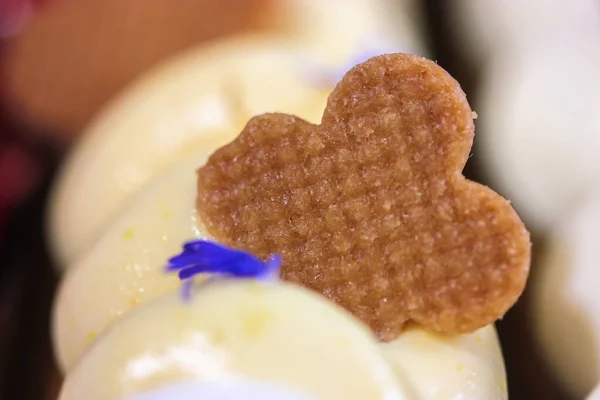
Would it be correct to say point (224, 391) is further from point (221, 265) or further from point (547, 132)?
point (547, 132)

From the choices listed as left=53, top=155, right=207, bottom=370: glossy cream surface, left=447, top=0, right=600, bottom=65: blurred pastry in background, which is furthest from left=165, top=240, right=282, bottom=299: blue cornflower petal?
left=447, top=0, right=600, bottom=65: blurred pastry in background

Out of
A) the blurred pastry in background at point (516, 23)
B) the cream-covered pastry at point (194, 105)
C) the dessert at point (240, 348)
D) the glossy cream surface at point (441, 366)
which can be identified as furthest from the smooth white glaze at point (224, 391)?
the blurred pastry in background at point (516, 23)

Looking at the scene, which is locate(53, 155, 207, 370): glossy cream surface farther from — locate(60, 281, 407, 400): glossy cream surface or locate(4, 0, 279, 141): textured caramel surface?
locate(4, 0, 279, 141): textured caramel surface

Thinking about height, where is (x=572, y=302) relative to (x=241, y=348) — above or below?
below

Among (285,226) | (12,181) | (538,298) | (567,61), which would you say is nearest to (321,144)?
(285,226)

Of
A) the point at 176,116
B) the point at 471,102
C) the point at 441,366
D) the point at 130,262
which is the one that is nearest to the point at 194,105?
the point at 176,116

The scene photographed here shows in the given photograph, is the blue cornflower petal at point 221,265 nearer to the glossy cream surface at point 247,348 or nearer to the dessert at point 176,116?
the glossy cream surface at point 247,348

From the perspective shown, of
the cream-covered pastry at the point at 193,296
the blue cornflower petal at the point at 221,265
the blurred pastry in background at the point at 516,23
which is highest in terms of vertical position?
the blurred pastry in background at the point at 516,23

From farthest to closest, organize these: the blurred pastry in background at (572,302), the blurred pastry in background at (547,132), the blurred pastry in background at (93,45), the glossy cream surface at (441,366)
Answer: the blurred pastry in background at (93,45) → the blurred pastry in background at (547,132) → the blurred pastry in background at (572,302) → the glossy cream surface at (441,366)
